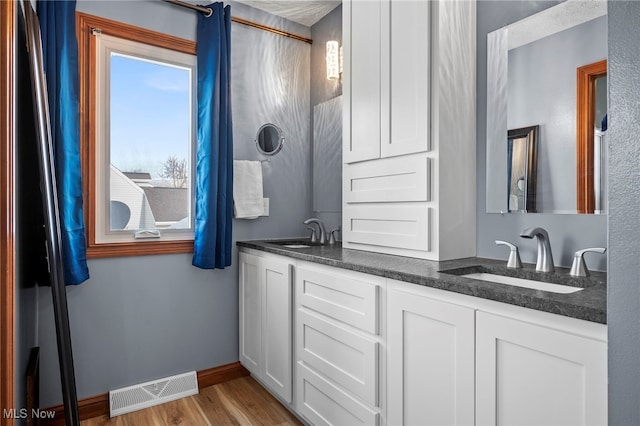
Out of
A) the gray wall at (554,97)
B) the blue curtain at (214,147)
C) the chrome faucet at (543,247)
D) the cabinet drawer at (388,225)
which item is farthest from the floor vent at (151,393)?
the gray wall at (554,97)

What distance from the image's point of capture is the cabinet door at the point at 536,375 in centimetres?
93

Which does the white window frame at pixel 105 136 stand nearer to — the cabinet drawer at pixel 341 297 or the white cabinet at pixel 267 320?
the white cabinet at pixel 267 320

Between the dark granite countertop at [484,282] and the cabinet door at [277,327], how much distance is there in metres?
0.14

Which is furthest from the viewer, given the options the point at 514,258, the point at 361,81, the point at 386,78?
the point at 361,81

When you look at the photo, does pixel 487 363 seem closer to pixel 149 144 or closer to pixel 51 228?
pixel 51 228

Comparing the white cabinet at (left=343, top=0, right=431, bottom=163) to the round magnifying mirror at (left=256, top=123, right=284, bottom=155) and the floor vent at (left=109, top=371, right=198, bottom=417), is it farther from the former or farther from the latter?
the floor vent at (left=109, top=371, right=198, bottom=417)

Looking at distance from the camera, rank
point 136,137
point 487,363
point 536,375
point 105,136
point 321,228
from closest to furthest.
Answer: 1. point 536,375
2. point 487,363
3. point 105,136
4. point 136,137
5. point 321,228

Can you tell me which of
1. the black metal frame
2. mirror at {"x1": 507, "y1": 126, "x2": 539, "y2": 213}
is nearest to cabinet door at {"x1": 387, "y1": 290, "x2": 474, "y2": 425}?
mirror at {"x1": 507, "y1": 126, "x2": 539, "y2": 213}

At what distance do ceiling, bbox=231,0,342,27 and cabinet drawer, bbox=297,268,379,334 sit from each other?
6.19 ft

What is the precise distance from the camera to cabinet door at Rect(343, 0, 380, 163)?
2039 millimetres

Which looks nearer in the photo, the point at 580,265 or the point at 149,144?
the point at 580,265

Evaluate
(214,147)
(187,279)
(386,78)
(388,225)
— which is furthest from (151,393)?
(386,78)

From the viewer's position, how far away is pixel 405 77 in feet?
6.14

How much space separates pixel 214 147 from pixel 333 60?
1.03 metres
